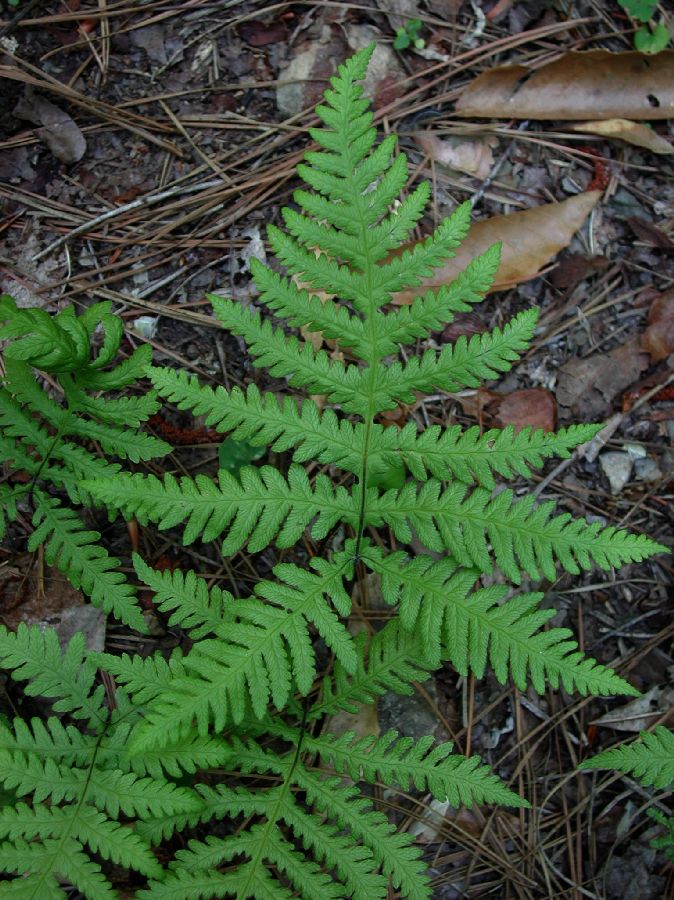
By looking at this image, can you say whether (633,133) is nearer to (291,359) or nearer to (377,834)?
(291,359)

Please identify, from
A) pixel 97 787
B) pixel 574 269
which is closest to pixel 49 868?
pixel 97 787

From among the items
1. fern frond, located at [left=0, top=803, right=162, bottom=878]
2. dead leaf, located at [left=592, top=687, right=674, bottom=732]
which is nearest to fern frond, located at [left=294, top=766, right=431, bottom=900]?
fern frond, located at [left=0, top=803, right=162, bottom=878]

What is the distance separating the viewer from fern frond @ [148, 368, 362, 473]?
2.55 metres

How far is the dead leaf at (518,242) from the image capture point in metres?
3.67

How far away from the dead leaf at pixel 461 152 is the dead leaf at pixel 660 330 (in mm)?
1162

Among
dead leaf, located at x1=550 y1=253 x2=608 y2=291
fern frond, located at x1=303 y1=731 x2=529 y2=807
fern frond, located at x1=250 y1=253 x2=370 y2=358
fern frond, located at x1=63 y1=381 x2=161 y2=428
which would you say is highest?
fern frond, located at x1=250 y1=253 x2=370 y2=358

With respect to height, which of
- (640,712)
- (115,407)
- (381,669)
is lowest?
(640,712)

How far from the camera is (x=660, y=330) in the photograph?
12.3ft

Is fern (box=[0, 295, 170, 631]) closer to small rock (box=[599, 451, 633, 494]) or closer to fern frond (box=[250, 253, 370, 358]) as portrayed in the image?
fern frond (box=[250, 253, 370, 358])

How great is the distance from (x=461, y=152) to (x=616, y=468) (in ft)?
6.18

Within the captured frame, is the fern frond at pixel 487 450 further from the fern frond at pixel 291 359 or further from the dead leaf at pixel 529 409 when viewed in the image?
the dead leaf at pixel 529 409

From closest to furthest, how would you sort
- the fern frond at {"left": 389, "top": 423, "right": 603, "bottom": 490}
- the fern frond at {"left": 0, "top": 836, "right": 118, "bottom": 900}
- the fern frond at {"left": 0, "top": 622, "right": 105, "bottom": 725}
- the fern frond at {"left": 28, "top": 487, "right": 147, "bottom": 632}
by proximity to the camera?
the fern frond at {"left": 0, "top": 836, "right": 118, "bottom": 900} → the fern frond at {"left": 389, "top": 423, "right": 603, "bottom": 490} → the fern frond at {"left": 0, "top": 622, "right": 105, "bottom": 725} → the fern frond at {"left": 28, "top": 487, "right": 147, "bottom": 632}

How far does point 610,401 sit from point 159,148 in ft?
8.86

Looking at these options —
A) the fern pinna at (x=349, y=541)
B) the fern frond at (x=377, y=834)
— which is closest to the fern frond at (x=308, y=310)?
the fern pinna at (x=349, y=541)
